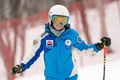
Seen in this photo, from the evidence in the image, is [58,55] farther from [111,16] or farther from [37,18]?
[37,18]

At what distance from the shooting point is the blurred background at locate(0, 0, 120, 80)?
13.9 metres

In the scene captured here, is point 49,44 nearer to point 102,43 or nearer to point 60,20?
point 60,20

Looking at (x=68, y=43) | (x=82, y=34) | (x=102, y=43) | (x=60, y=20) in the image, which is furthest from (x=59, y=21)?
(x=82, y=34)

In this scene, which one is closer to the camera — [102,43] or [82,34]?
[102,43]

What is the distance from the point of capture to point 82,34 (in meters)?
16.8

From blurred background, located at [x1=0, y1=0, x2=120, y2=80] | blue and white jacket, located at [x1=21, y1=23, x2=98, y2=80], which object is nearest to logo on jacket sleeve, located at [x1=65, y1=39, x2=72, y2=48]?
blue and white jacket, located at [x1=21, y1=23, x2=98, y2=80]

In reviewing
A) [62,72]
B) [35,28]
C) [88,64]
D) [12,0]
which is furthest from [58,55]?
[12,0]

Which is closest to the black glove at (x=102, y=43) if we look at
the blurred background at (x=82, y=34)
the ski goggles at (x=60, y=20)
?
the ski goggles at (x=60, y=20)

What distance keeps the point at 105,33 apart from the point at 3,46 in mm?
4448

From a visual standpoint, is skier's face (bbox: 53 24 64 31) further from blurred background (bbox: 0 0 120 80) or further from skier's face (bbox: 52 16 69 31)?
blurred background (bbox: 0 0 120 80)

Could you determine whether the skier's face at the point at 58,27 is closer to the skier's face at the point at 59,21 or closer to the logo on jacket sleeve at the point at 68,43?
the skier's face at the point at 59,21

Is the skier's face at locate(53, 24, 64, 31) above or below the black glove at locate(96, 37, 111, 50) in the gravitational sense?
above

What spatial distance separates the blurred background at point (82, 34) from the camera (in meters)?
13.9

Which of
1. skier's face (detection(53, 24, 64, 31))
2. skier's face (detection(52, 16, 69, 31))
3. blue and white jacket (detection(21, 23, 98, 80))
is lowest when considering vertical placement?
blue and white jacket (detection(21, 23, 98, 80))
